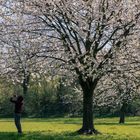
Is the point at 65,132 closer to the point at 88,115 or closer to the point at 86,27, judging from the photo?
the point at 88,115

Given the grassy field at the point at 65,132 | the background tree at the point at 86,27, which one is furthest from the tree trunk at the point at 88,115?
the background tree at the point at 86,27

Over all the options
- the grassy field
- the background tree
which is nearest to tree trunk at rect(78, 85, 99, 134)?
the grassy field

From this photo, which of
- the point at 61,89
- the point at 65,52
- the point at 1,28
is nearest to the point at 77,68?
the point at 65,52

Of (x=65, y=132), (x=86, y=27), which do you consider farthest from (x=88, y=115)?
(x=86, y=27)

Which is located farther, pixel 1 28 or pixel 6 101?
pixel 6 101

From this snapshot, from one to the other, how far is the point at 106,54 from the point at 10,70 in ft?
19.2

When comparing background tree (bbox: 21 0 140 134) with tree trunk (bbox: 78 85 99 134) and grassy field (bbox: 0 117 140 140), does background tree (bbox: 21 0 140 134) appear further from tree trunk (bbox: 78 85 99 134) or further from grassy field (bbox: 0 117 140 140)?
grassy field (bbox: 0 117 140 140)

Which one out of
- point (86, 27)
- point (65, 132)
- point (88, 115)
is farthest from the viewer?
point (65, 132)

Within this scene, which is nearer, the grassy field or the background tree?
the grassy field

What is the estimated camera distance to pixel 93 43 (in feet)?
88.8

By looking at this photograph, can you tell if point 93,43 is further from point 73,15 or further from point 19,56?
point 19,56

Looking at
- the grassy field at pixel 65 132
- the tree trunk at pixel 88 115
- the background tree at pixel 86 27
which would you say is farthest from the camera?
the tree trunk at pixel 88 115

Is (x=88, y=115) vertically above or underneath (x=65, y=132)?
above

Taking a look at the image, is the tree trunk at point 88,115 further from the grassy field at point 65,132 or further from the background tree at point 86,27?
the background tree at point 86,27
